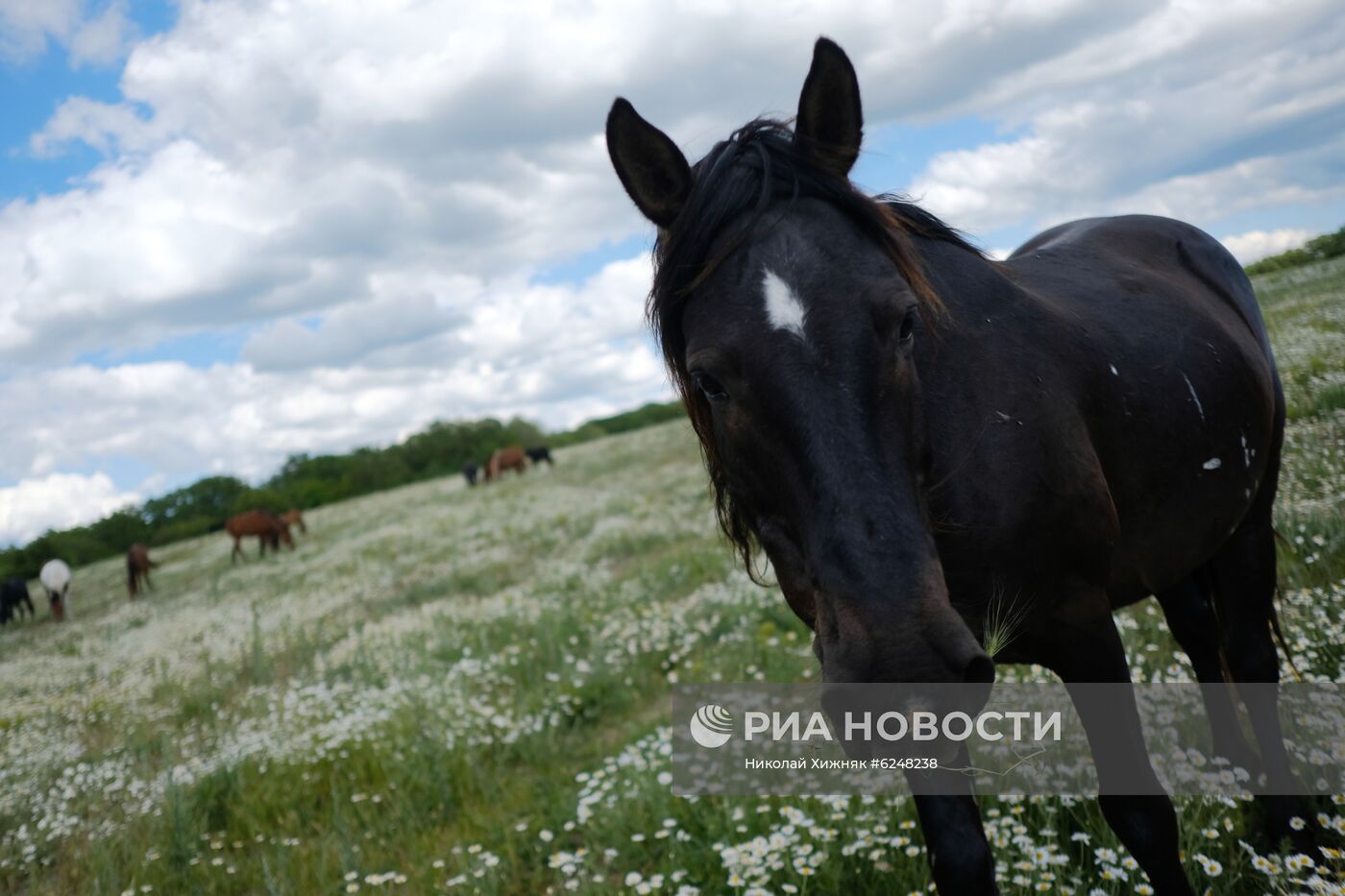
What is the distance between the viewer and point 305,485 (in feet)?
232

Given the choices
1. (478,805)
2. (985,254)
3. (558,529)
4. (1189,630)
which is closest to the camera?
(985,254)

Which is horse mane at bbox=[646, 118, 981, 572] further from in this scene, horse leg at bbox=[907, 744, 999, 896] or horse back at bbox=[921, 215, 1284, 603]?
horse leg at bbox=[907, 744, 999, 896]

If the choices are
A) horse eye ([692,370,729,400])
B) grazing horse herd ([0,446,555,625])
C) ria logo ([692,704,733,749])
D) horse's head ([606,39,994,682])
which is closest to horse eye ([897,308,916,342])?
horse's head ([606,39,994,682])

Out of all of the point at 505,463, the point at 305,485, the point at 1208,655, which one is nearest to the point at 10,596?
the point at 505,463

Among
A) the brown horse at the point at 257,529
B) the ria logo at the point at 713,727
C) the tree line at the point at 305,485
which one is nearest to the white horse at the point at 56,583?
the brown horse at the point at 257,529

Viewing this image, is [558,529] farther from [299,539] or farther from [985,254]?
[299,539]

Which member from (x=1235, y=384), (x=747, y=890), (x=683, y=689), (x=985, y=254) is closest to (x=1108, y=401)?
(x=985, y=254)

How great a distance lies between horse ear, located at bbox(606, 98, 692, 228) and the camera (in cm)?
255

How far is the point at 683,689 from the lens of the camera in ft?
21.6

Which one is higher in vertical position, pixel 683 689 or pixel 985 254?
pixel 985 254

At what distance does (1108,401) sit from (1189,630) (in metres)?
1.91

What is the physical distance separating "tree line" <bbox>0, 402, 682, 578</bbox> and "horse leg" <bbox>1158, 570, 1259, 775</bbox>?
50.2 m

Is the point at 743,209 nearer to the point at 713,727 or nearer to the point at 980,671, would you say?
the point at 980,671

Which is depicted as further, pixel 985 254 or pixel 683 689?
pixel 683 689
